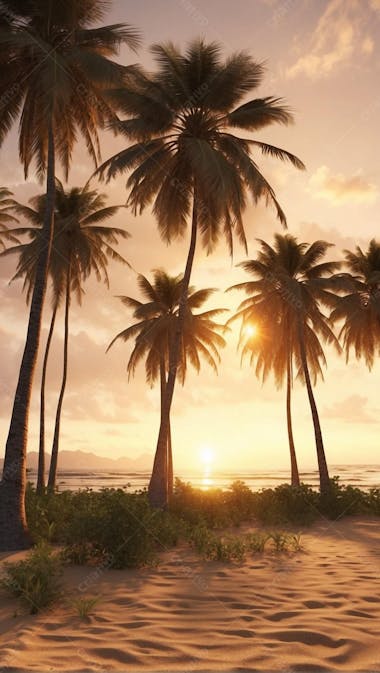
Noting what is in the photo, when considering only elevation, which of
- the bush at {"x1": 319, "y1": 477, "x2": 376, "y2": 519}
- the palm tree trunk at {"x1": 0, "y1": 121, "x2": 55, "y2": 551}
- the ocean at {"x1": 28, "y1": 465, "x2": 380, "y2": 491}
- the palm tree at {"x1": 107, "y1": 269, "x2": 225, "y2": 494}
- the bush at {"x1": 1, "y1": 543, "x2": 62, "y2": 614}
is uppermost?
the palm tree at {"x1": 107, "y1": 269, "x2": 225, "y2": 494}

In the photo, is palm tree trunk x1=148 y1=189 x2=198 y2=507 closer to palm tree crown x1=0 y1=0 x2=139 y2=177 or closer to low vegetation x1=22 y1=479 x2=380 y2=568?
low vegetation x1=22 y1=479 x2=380 y2=568

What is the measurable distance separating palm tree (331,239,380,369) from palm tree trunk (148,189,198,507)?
28.5 ft

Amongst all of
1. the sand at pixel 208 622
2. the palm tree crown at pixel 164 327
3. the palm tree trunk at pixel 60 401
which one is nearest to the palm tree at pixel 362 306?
the palm tree crown at pixel 164 327

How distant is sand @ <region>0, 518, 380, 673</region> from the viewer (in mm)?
4051

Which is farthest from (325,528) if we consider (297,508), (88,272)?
(88,272)

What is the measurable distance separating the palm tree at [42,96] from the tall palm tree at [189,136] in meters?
1.78

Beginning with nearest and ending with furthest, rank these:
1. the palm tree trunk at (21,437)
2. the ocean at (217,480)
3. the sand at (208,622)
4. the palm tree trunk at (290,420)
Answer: the sand at (208,622)
the palm tree trunk at (21,437)
the palm tree trunk at (290,420)
the ocean at (217,480)

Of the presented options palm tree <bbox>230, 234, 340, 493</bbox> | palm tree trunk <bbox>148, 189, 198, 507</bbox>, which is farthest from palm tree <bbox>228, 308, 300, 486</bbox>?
palm tree trunk <bbox>148, 189, 198, 507</bbox>

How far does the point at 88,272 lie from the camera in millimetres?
24922

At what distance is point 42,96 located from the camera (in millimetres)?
12828

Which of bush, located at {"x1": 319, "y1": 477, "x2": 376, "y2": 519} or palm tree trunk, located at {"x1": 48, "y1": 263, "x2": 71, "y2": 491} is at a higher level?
palm tree trunk, located at {"x1": 48, "y1": 263, "x2": 71, "y2": 491}

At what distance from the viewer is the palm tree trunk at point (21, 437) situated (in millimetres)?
10117

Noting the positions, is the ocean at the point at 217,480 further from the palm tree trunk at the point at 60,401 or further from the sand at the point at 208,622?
the sand at the point at 208,622

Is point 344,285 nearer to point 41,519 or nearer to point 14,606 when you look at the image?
point 41,519
